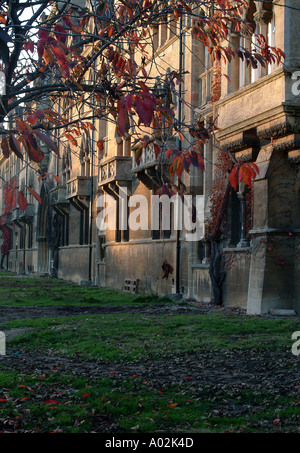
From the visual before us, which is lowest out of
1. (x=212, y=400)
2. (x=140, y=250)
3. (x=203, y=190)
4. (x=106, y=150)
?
(x=212, y=400)

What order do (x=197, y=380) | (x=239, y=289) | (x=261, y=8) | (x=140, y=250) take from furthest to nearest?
(x=140, y=250) < (x=239, y=289) < (x=261, y=8) < (x=197, y=380)

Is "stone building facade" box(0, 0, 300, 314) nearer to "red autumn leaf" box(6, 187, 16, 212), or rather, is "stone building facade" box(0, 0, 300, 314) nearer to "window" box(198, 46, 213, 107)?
"window" box(198, 46, 213, 107)

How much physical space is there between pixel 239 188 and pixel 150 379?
28.3 ft

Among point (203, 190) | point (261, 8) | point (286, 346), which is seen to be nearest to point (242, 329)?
point (286, 346)

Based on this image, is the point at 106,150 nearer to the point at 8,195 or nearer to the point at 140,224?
the point at 140,224

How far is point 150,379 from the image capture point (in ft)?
23.5

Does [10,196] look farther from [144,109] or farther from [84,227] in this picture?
[84,227]

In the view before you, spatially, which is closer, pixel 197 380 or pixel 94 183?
pixel 197 380

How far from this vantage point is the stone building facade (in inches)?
487

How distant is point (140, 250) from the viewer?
2280cm

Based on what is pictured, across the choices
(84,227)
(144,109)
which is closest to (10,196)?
(144,109)

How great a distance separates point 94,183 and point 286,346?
23.3m

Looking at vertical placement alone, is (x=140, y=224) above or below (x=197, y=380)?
above

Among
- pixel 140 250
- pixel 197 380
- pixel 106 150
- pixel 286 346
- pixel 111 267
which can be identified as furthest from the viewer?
pixel 106 150
